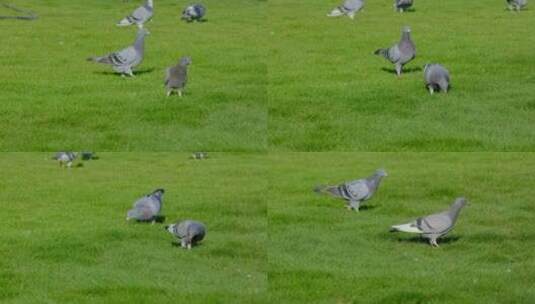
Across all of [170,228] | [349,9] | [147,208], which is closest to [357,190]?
[170,228]

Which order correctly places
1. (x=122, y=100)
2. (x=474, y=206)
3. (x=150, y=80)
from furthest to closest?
(x=150, y=80) < (x=122, y=100) < (x=474, y=206)

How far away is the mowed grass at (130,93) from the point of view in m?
26.1

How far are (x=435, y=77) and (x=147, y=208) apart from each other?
8.50 metres

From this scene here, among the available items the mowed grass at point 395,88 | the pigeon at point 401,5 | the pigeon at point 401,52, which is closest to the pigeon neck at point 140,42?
the mowed grass at point 395,88

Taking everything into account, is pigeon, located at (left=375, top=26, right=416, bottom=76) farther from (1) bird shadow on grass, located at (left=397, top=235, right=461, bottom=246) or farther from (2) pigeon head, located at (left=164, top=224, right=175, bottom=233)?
(2) pigeon head, located at (left=164, top=224, right=175, bottom=233)

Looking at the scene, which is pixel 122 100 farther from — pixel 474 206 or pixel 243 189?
pixel 474 206

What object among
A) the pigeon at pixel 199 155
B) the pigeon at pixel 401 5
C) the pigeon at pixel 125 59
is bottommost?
the pigeon at pixel 199 155

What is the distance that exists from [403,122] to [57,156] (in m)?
9.73

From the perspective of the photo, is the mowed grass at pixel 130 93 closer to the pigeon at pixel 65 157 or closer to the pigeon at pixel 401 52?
the pigeon at pixel 65 157

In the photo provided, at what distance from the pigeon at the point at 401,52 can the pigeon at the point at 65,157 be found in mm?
8907

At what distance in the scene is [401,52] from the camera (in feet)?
94.9

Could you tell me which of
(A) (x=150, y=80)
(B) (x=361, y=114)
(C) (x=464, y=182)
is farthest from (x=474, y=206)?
(A) (x=150, y=80)

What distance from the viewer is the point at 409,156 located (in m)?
27.0

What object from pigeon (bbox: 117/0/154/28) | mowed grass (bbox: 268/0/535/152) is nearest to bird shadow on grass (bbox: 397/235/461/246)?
mowed grass (bbox: 268/0/535/152)
